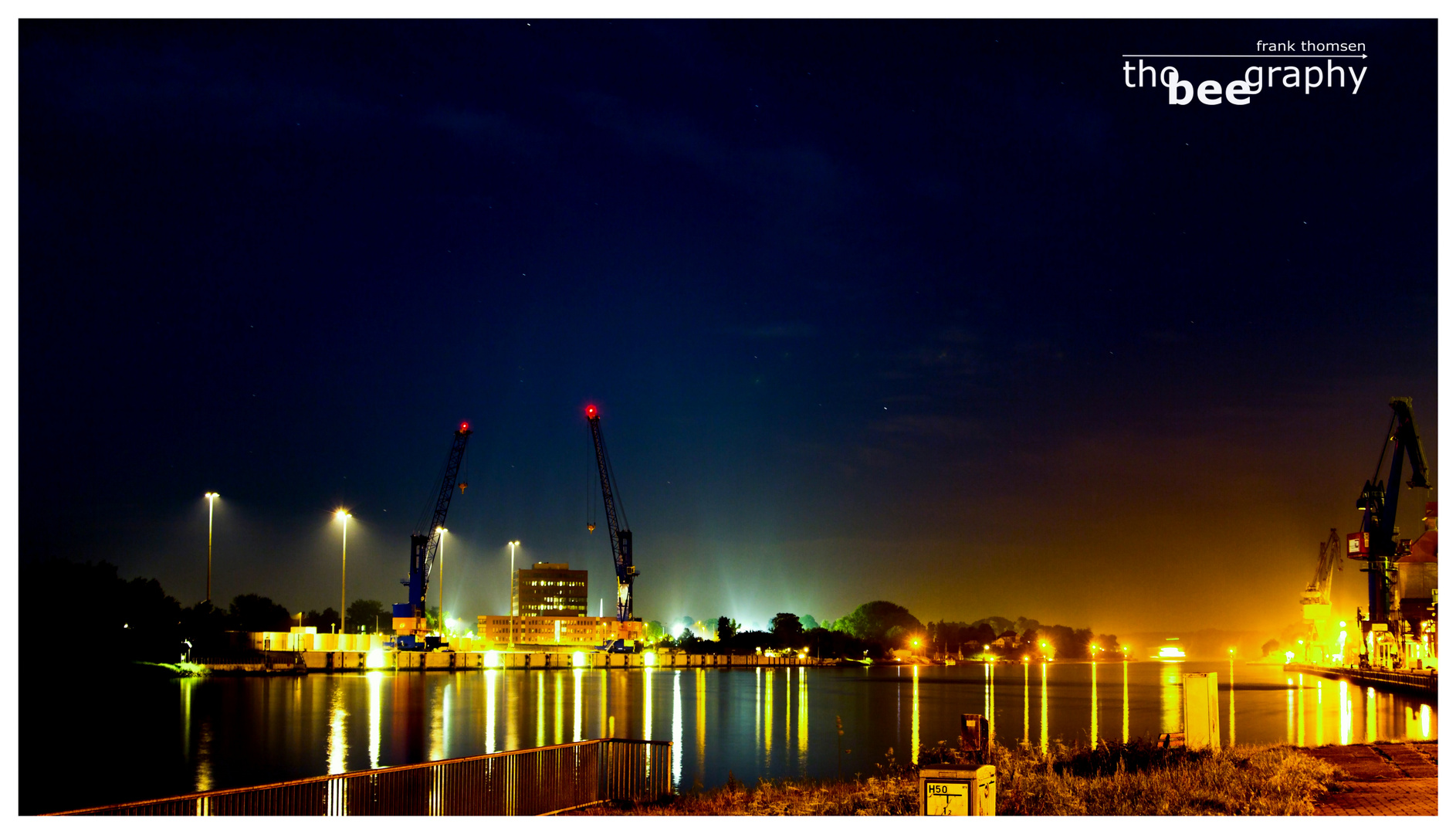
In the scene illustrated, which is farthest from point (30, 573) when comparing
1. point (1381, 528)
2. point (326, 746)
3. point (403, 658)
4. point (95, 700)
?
point (1381, 528)

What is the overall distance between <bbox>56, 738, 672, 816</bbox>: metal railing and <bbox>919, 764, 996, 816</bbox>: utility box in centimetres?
765

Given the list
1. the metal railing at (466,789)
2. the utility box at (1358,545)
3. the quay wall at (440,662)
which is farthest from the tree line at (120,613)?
the utility box at (1358,545)

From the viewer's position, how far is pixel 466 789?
59.2 feet

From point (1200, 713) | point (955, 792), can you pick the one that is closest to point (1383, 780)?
point (1200, 713)

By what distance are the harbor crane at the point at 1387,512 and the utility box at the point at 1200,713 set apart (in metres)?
83.3

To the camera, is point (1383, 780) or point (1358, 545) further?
point (1358, 545)

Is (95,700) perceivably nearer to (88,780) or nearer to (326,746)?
(326,746)

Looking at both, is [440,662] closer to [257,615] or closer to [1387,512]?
[257,615]

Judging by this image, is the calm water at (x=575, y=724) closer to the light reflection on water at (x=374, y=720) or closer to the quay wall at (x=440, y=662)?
the light reflection on water at (x=374, y=720)

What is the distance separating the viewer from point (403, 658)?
135875 mm

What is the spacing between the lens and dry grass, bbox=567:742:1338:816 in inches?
660

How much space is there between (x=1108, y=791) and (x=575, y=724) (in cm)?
4318

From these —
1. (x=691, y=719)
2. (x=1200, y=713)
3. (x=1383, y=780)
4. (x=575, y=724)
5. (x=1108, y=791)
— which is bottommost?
(x=691, y=719)
